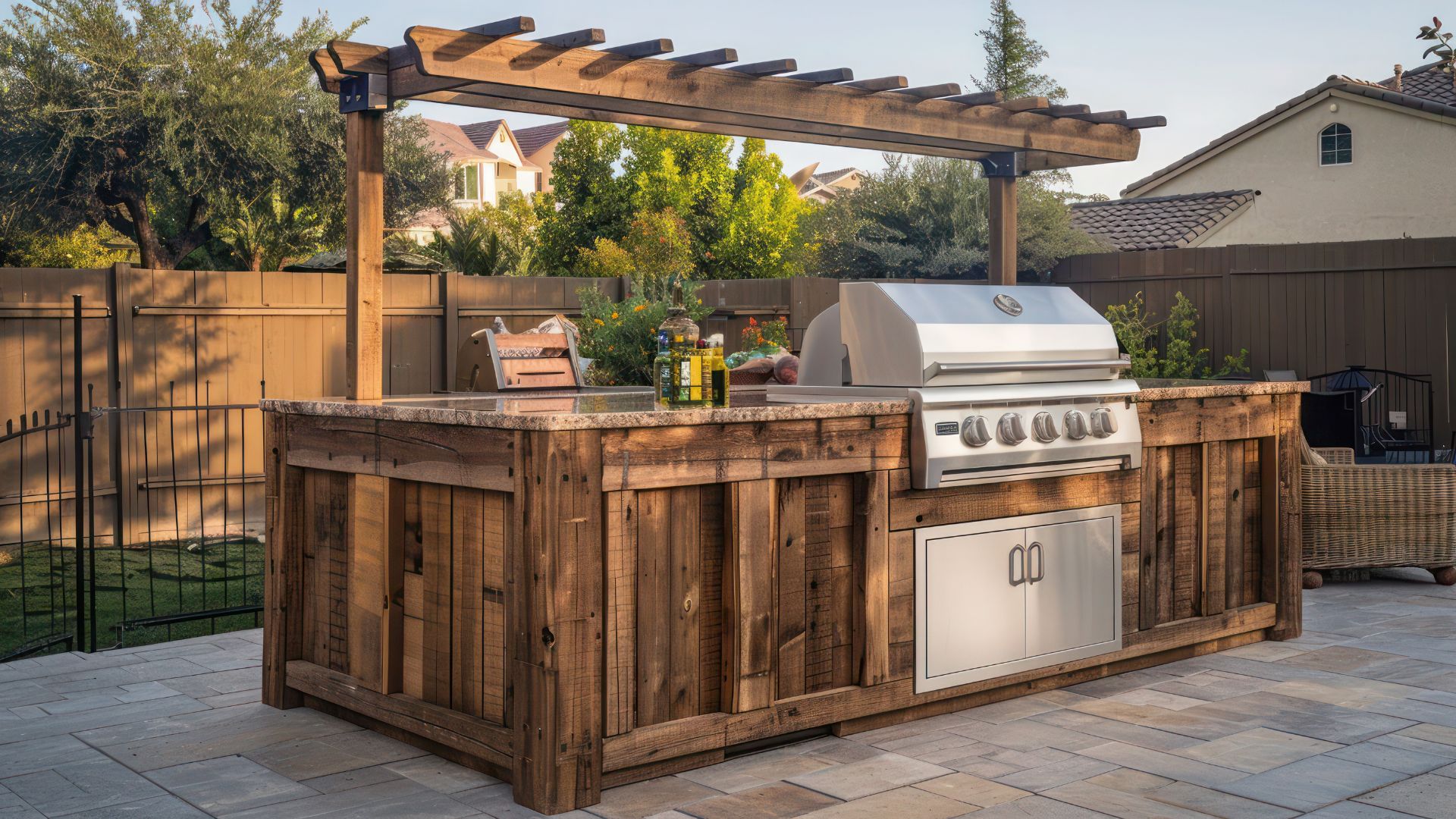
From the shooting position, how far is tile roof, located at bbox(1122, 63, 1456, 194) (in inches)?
701

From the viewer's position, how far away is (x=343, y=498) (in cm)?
405

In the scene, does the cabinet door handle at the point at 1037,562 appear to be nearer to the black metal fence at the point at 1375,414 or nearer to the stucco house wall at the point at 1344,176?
the black metal fence at the point at 1375,414

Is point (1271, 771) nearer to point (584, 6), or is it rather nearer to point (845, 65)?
point (845, 65)

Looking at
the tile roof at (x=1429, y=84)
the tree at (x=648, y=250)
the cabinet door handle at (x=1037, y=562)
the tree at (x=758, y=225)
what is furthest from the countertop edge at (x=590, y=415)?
the tree at (x=758, y=225)

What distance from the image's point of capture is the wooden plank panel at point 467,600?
3523mm

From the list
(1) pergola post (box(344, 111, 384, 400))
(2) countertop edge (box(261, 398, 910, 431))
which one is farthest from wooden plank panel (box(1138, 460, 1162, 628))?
(1) pergola post (box(344, 111, 384, 400))

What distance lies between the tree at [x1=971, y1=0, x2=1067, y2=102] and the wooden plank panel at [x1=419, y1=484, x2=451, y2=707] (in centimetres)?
2109

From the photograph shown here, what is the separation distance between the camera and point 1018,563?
421cm

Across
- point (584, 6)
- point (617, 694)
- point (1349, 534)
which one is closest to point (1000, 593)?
point (617, 694)

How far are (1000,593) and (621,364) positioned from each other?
531cm

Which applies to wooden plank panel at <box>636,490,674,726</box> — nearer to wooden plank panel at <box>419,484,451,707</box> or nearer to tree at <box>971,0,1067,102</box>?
wooden plank panel at <box>419,484,451,707</box>

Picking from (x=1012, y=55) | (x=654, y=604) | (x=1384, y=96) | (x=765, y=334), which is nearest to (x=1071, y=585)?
(x=654, y=604)

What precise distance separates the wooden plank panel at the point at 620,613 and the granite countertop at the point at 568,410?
0.23m

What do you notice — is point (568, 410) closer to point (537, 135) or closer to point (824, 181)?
point (824, 181)
